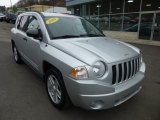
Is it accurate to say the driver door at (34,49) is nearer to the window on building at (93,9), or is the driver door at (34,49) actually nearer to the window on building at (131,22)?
the window on building at (131,22)

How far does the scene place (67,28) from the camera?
12.8 feet

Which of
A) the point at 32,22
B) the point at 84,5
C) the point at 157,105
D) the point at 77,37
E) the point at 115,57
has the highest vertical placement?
the point at 84,5

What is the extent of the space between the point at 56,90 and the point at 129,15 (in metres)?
13.7

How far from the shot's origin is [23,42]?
186 inches

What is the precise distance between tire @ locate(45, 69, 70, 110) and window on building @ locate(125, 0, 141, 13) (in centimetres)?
1321

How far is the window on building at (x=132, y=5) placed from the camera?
47.4ft

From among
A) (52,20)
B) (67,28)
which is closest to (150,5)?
(67,28)

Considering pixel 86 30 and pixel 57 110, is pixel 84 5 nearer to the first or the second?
pixel 86 30

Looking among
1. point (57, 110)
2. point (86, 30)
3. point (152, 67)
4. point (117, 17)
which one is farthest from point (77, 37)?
point (117, 17)

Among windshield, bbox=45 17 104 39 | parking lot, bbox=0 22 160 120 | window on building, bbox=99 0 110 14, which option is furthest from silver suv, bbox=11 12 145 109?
window on building, bbox=99 0 110 14

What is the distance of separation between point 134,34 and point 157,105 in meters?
12.3

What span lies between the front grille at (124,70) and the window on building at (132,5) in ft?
41.7

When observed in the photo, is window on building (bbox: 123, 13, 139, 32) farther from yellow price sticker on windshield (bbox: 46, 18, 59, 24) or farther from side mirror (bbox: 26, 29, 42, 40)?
Answer: side mirror (bbox: 26, 29, 42, 40)

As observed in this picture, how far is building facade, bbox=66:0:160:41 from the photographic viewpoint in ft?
43.7
